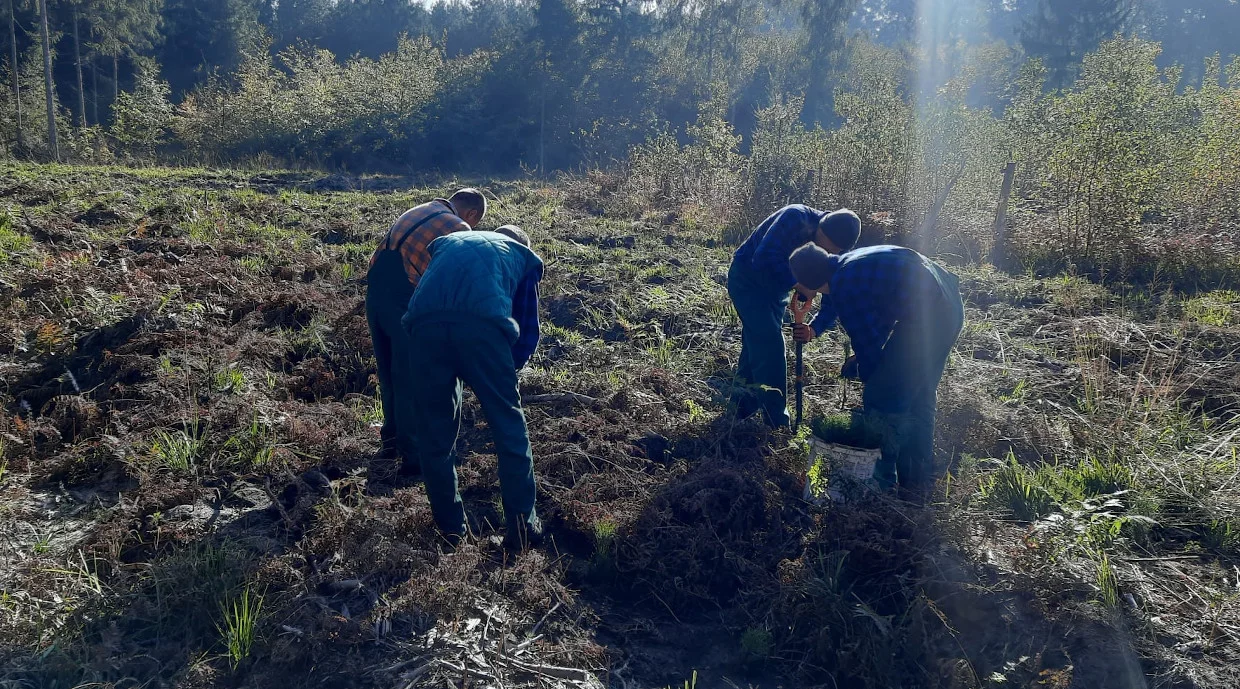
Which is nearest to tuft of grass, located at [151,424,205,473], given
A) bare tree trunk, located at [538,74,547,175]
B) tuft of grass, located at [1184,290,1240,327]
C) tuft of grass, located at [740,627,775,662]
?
tuft of grass, located at [740,627,775,662]

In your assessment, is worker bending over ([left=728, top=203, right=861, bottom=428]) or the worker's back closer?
the worker's back

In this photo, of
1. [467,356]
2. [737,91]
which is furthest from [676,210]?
[737,91]

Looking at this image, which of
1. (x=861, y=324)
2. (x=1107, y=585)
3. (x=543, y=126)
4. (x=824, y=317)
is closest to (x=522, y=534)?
(x=861, y=324)

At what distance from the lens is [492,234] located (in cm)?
340

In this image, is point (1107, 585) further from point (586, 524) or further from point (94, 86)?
point (94, 86)

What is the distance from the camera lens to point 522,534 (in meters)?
3.41

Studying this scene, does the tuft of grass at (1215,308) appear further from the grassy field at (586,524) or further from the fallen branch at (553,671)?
the fallen branch at (553,671)

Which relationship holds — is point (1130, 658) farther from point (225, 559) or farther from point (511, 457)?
point (225, 559)

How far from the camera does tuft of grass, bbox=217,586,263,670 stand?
268 centimetres

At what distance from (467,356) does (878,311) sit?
Answer: 2085mm

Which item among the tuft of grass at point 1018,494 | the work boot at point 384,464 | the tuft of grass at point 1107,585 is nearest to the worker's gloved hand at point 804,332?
the tuft of grass at point 1018,494

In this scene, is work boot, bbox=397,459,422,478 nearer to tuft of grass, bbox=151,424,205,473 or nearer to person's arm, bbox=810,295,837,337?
tuft of grass, bbox=151,424,205,473

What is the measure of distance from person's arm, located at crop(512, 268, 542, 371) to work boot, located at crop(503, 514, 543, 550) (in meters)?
0.72

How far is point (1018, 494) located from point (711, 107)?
12.3 metres
